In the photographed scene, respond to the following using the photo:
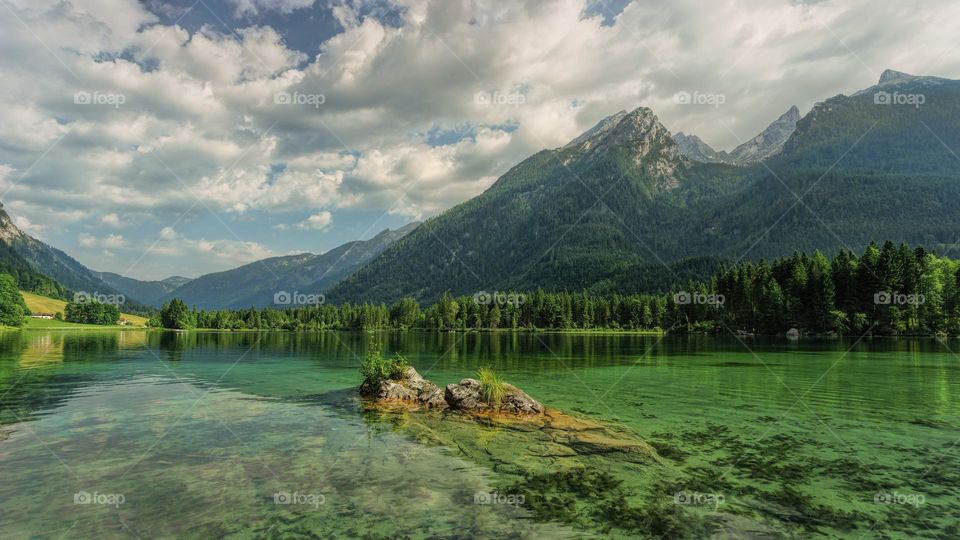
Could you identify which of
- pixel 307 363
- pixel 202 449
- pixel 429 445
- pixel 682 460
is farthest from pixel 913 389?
pixel 307 363

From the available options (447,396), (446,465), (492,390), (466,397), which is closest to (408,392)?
(447,396)

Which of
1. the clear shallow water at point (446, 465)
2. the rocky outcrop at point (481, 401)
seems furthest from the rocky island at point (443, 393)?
the clear shallow water at point (446, 465)

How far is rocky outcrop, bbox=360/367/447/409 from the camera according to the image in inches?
1280

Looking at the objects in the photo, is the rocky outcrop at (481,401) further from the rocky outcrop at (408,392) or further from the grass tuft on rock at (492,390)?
the rocky outcrop at (408,392)

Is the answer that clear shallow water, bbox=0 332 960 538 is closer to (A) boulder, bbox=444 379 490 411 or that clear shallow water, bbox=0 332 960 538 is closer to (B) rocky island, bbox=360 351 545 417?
(B) rocky island, bbox=360 351 545 417

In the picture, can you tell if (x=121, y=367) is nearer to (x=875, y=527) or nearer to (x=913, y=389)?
(x=875, y=527)

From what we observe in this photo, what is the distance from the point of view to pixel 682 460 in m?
18.9

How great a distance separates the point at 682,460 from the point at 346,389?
29.0 metres

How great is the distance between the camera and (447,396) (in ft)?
106

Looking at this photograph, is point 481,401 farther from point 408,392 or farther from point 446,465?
point 446,465

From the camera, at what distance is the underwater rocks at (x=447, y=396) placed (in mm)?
29078

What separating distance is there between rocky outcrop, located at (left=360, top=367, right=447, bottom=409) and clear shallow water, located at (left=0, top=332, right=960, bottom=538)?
Result: 2.10 metres

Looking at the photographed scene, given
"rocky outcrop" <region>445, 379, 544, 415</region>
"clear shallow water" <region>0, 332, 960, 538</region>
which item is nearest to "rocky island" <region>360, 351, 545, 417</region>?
"rocky outcrop" <region>445, 379, 544, 415</region>

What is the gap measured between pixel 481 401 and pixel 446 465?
1191 cm
